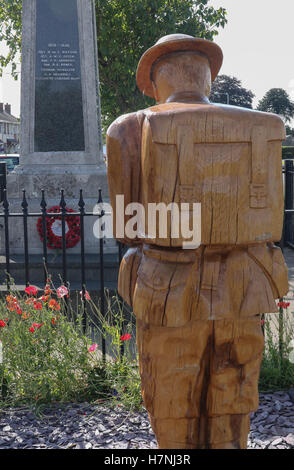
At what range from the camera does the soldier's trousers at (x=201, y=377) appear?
1.88 metres

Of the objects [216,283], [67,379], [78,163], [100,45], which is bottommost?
[67,379]

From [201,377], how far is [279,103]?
6633 centimetres

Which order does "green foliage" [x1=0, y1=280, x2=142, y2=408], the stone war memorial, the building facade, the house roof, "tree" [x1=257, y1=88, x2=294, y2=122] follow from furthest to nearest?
"tree" [x1=257, y1=88, x2=294, y2=122]
the house roof
the building facade
the stone war memorial
"green foliage" [x1=0, y1=280, x2=142, y2=408]

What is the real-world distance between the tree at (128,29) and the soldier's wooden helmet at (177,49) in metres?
10.7

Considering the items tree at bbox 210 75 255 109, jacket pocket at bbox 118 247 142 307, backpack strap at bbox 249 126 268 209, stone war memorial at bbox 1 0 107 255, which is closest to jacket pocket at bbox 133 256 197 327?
jacket pocket at bbox 118 247 142 307

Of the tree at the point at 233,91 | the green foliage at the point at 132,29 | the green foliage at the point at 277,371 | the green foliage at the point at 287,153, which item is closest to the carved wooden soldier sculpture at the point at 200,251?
the green foliage at the point at 277,371

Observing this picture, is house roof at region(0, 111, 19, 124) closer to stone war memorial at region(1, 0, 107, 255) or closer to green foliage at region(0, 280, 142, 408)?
stone war memorial at region(1, 0, 107, 255)

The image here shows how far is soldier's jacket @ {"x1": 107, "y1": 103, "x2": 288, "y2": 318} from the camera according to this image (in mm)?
1733

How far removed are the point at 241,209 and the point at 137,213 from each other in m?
0.42

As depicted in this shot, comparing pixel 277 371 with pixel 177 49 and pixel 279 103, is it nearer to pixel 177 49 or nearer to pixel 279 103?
pixel 177 49

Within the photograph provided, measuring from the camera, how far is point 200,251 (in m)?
1.83
